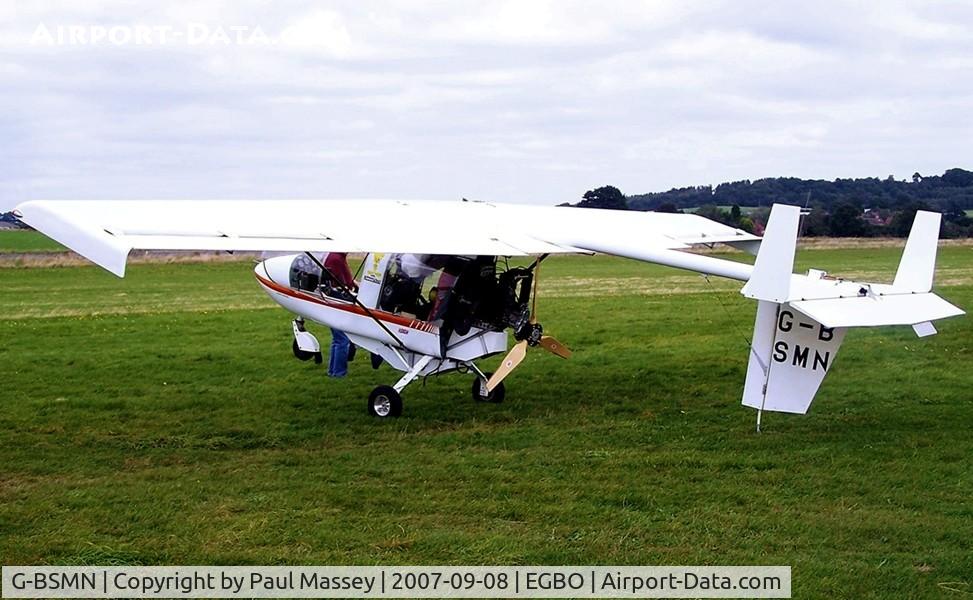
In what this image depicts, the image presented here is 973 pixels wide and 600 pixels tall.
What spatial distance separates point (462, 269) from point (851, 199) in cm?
4138

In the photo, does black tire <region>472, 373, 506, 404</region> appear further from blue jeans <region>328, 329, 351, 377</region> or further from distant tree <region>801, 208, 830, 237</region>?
distant tree <region>801, 208, 830, 237</region>

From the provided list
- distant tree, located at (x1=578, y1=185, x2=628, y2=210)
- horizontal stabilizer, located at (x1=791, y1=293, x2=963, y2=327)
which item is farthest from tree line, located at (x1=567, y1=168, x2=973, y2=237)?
horizontal stabilizer, located at (x1=791, y1=293, x2=963, y2=327)

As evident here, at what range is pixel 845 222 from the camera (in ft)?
168

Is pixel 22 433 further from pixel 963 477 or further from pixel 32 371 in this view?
pixel 963 477

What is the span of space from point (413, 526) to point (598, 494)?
5.36ft

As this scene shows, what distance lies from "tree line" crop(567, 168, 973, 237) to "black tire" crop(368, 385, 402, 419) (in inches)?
452

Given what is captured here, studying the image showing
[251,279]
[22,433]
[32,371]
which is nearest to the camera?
[22,433]

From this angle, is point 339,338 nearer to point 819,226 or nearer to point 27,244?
point 819,226

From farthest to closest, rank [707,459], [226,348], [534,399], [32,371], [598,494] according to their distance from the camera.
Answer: [226,348] → [32,371] → [534,399] → [707,459] → [598,494]

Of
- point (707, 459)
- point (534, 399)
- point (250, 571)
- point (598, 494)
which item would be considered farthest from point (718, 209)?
point (250, 571)

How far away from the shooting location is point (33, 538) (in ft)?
23.2

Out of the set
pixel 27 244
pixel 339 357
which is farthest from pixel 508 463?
pixel 27 244

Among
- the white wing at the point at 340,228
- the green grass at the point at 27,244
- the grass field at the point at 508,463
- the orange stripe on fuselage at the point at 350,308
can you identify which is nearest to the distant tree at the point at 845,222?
the grass field at the point at 508,463

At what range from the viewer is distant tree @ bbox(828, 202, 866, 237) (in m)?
49.6
